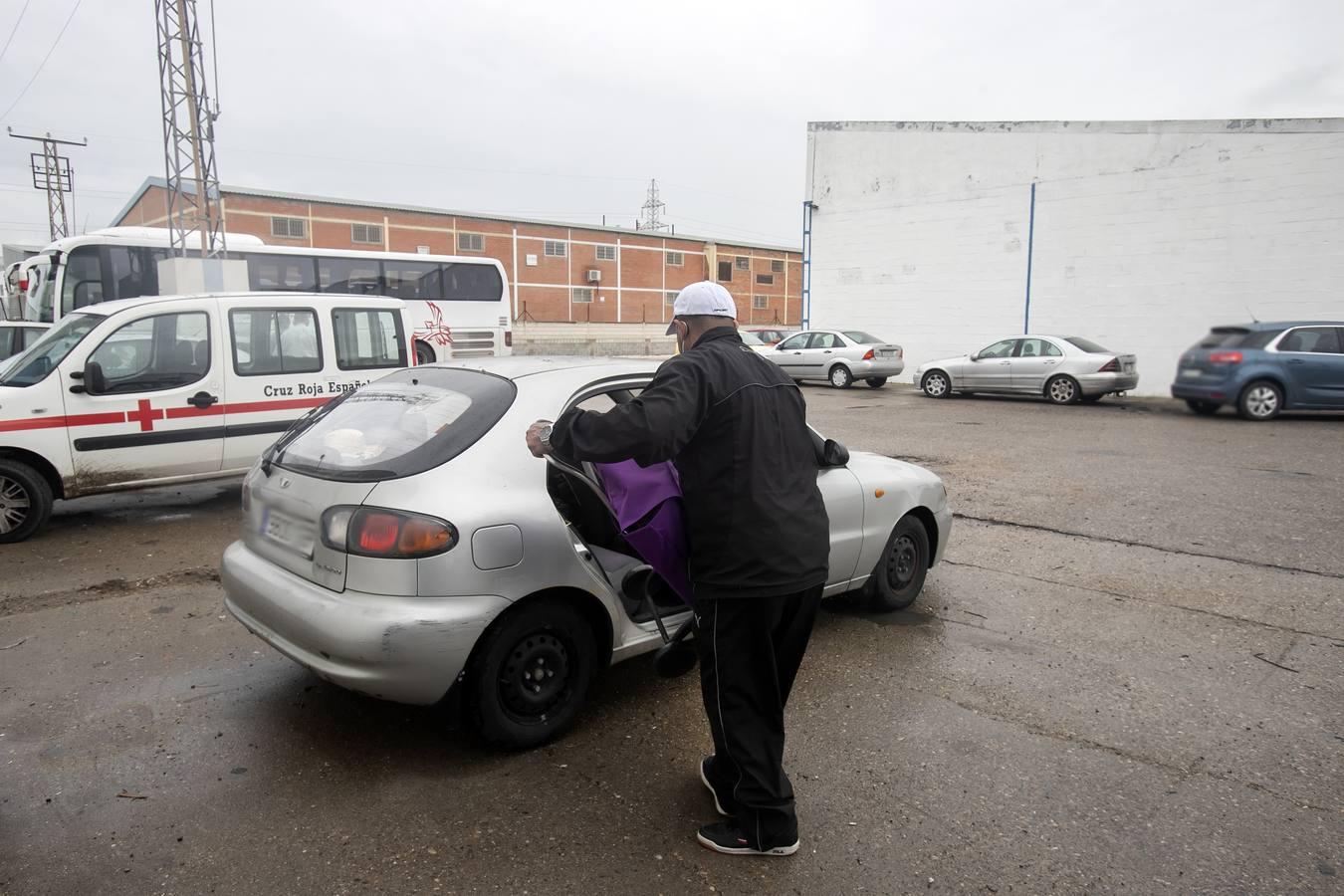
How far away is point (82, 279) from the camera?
1658 cm

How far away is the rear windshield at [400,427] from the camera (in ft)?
10.5

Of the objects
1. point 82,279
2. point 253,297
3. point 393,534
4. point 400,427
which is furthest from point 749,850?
point 82,279

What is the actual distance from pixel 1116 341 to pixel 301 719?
20.5 m

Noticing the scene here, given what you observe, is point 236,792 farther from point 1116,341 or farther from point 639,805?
point 1116,341

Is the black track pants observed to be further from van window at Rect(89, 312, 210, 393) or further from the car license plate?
van window at Rect(89, 312, 210, 393)

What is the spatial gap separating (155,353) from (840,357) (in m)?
16.2

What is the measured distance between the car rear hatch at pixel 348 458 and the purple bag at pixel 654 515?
0.78 m

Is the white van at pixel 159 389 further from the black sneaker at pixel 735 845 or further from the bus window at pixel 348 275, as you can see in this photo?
the bus window at pixel 348 275

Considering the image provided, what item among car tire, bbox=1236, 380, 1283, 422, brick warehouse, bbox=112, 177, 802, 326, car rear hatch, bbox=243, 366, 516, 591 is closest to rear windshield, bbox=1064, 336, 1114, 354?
car tire, bbox=1236, 380, 1283, 422

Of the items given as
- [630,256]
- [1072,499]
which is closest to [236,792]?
[1072,499]

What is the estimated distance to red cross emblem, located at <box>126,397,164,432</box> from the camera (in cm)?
643

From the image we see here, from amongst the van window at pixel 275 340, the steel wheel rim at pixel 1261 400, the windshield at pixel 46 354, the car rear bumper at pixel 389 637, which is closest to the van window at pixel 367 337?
the van window at pixel 275 340

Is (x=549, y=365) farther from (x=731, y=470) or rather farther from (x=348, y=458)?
(x=731, y=470)

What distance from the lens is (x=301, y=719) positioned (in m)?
3.53
